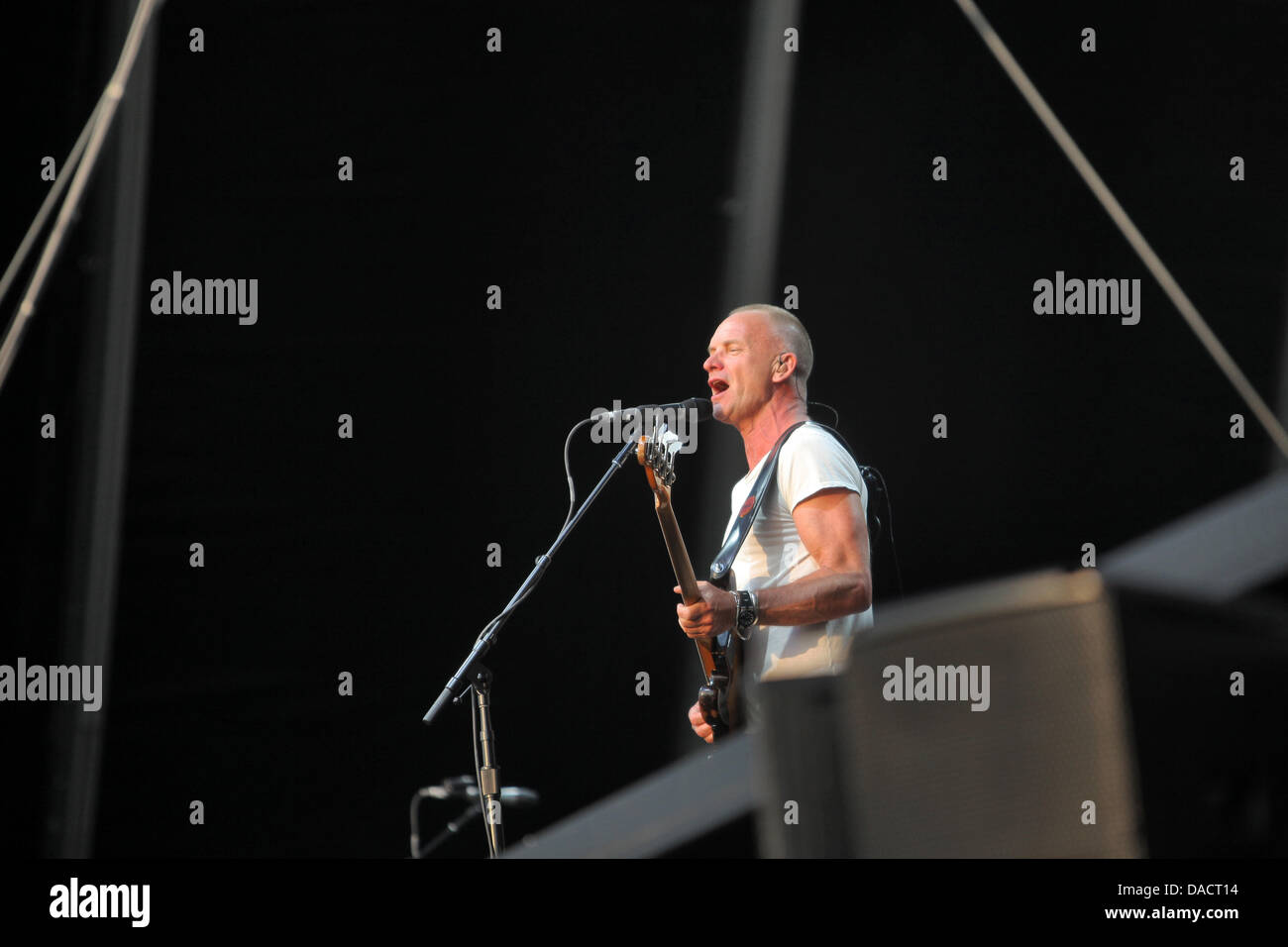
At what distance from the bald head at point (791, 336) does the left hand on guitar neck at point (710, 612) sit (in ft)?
1.81

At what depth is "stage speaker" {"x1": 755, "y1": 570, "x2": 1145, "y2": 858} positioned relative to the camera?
504 mm

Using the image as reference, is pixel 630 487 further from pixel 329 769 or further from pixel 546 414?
pixel 329 769

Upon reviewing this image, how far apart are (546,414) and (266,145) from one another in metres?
0.90

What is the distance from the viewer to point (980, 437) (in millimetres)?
2941

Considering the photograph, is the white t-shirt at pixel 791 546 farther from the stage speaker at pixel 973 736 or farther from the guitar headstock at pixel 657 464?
the stage speaker at pixel 973 736

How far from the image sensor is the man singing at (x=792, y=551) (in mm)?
2117

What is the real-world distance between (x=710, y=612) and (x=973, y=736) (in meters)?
1.61

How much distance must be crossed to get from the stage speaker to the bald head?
2.03 m

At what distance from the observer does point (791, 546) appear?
2.27 m

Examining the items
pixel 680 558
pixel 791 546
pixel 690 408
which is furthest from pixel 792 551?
pixel 690 408

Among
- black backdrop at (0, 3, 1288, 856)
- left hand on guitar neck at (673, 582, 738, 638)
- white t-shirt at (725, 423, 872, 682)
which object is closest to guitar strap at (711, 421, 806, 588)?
white t-shirt at (725, 423, 872, 682)

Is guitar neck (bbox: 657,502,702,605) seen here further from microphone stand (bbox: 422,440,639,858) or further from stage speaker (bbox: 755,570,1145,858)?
stage speaker (bbox: 755,570,1145,858)

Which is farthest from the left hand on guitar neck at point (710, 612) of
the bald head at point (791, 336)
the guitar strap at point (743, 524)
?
the bald head at point (791, 336)
